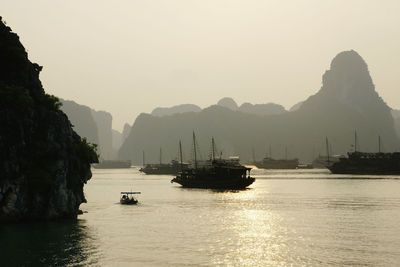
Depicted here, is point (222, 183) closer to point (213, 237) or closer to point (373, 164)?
point (213, 237)

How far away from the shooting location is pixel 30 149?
2044 inches

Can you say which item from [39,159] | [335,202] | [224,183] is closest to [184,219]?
[39,159]

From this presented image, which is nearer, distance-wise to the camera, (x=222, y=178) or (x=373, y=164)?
(x=222, y=178)

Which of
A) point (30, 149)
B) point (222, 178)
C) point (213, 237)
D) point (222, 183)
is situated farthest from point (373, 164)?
point (30, 149)

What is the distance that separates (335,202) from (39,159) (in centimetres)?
5006

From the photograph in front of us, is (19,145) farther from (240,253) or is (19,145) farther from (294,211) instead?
(294,211)

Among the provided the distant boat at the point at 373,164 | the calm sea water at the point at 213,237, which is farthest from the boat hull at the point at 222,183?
the distant boat at the point at 373,164

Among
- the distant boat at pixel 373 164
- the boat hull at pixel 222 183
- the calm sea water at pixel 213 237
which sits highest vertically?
the distant boat at pixel 373 164

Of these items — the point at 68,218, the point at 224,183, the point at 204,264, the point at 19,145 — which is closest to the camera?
the point at 204,264

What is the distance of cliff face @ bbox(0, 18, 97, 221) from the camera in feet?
161

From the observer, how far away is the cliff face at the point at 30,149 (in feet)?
161

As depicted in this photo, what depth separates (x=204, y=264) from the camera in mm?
35156

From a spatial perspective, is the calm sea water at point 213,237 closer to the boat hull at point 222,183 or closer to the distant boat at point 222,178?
the boat hull at point 222,183

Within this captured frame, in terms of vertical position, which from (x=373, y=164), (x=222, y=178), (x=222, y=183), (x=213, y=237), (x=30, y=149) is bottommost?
(x=213, y=237)
